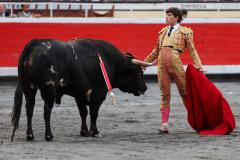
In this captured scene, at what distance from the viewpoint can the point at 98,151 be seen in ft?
28.1

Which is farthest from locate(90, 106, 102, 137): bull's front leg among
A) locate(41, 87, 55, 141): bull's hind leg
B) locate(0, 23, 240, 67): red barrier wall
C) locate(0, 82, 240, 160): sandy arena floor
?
locate(0, 23, 240, 67): red barrier wall

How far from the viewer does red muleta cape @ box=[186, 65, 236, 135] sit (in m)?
10.3

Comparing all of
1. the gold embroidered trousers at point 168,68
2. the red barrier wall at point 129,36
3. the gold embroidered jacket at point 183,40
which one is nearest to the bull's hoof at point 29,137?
the gold embroidered trousers at point 168,68

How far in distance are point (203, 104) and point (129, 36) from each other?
7.02 metres

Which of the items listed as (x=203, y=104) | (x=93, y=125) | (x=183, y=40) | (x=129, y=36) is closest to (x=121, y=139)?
(x=93, y=125)

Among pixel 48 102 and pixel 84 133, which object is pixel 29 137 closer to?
pixel 48 102

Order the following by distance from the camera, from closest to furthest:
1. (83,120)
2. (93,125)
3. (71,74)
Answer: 1. (71,74)
2. (93,125)
3. (83,120)

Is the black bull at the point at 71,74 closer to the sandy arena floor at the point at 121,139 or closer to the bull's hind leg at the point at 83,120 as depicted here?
the bull's hind leg at the point at 83,120

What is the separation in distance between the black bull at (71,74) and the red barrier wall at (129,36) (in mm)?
6091

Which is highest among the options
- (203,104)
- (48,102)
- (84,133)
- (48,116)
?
(48,102)

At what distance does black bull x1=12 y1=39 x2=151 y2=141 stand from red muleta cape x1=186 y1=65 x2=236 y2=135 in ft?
1.96

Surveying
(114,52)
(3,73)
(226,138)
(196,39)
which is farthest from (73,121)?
(196,39)

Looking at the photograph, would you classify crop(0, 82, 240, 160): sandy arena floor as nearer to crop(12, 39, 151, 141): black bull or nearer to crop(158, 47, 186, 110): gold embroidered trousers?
crop(12, 39, 151, 141): black bull

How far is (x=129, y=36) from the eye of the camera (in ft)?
56.9
